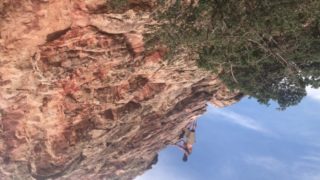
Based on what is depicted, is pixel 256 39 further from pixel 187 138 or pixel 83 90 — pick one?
pixel 187 138

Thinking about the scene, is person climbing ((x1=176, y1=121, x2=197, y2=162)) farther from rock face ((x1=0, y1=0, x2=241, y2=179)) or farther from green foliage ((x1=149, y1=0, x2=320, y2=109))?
green foliage ((x1=149, y1=0, x2=320, y2=109))

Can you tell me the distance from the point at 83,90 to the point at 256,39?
9.14 metres

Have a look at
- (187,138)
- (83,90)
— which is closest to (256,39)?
(83,90)

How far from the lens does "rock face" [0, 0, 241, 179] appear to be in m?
17.3

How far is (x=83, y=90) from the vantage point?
20.6 metres

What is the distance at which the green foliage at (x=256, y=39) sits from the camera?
1507 cm

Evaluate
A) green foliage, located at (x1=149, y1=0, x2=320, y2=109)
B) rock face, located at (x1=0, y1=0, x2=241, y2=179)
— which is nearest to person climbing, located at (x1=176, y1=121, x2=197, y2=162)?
rock face, located at (x1=0, y1=0, x2=241, y2=179)

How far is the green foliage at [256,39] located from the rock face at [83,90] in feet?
5.55

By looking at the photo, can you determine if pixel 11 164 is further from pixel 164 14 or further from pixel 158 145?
pixel 164 14

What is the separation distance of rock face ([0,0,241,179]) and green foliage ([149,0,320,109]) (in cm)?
169

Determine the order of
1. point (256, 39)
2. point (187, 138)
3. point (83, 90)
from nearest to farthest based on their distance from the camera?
point (256, 39) < point (83, 90) < point (187, 138)

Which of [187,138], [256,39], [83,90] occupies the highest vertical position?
[256,39]

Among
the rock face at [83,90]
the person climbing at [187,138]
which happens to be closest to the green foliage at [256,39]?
the rock face at [83,90]

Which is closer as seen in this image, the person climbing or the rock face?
the rock face
